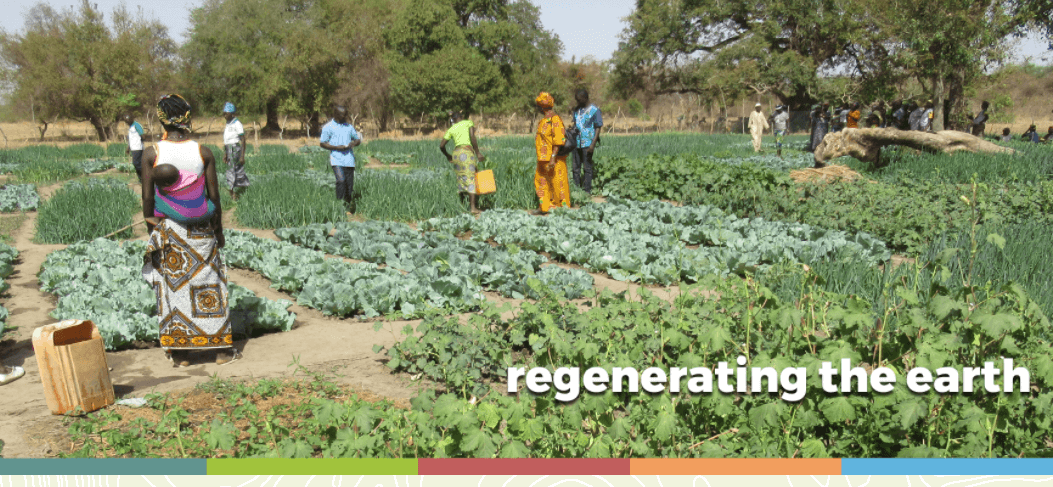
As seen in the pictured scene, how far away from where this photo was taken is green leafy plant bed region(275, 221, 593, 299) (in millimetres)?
5582

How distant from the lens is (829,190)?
30.5 feet

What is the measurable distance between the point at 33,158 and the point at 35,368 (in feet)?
52.7

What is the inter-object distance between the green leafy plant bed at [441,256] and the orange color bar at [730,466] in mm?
2840

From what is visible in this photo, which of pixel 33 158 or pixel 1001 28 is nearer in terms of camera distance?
pixel 33 158

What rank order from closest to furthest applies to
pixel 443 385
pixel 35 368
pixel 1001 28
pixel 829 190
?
1. pixel 443 385
2. pixel 35 368
3. pixel 829 190
4. pixel 1001 28

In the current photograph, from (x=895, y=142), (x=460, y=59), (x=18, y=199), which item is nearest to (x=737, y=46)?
(x=460, y=59)

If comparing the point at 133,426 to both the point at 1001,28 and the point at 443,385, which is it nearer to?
the point at 443,385

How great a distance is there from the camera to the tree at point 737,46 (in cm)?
3003

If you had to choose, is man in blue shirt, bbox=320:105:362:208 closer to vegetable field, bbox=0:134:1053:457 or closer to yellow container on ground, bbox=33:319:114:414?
vegetable field, bbox=0:134:1053:457

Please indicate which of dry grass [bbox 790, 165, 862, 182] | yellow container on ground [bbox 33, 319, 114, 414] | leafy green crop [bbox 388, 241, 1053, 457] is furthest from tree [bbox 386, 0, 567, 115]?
leafy green crop [bbox 388, 241, 1053, 457]

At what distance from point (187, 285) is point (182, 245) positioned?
0.83 ft

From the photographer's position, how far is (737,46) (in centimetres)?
3152

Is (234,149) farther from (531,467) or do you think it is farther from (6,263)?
(531,467)

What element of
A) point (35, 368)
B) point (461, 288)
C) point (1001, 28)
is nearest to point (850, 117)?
point (1001, 28)
